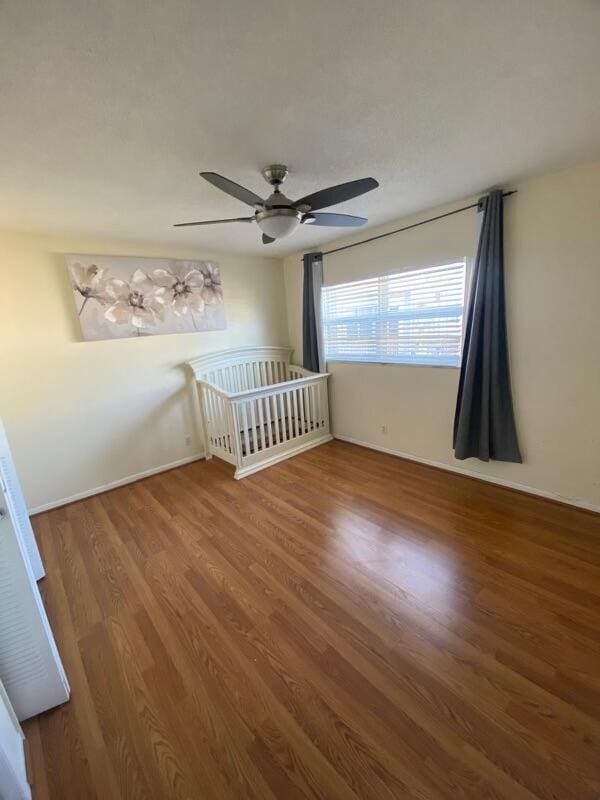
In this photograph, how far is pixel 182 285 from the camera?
3.37 m

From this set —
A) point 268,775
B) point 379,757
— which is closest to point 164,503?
point 268,775

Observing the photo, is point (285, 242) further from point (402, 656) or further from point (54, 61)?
point (402, 656)

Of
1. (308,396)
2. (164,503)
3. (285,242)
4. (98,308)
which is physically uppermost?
(285,242)

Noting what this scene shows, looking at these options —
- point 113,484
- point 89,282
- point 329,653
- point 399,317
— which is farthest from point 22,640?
point 399,317

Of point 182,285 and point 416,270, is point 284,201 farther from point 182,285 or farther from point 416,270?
point 182,285

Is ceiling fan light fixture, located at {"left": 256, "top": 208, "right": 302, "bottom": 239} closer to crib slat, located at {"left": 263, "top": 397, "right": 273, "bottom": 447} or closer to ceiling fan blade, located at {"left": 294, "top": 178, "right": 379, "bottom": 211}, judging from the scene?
ceiling fan blade, located at {"left": 294, "top": 178, "right": 379, "bottom": 211}

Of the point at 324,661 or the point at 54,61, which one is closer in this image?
the point at 54,61

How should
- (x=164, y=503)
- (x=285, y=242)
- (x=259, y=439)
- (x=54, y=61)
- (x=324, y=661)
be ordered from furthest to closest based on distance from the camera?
1. (x=259, y=439)
2. (x=285, y=242)
3. (x=164, y=503)
4. (x=324, y=661)
5. (x=54, y=61)

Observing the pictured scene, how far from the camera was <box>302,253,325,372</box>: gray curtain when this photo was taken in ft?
12.3

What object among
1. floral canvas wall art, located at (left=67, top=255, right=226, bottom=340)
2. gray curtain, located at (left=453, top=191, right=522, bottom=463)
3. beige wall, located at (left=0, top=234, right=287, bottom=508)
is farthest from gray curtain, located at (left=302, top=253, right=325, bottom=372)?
gray curtain, located at (left=453, top=191, right=522, bottom=463)

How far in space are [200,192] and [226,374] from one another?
2020 mm

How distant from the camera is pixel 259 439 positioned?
368cm

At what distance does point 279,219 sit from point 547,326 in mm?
2021

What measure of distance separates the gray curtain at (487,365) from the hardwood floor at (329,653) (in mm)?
453
